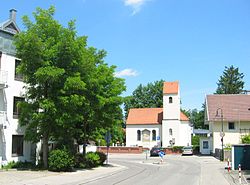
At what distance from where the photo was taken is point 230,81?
97.2 m

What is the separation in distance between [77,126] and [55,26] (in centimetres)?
870

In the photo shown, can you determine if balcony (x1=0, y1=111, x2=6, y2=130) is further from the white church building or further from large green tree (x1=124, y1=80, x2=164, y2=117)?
large green tree (x1=124, y1=80, x2=164, y2=117)

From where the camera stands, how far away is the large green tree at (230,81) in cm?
9606

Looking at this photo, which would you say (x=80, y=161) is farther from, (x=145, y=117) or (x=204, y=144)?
(x=145, y=117)

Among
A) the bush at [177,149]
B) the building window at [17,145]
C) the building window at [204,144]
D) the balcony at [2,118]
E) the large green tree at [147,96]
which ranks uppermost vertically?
the large green tree at [147,96]

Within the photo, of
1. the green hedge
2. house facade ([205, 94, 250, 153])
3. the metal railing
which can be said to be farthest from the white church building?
the metal railing

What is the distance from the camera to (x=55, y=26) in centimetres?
2611

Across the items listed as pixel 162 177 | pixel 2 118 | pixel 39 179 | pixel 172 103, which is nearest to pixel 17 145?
pixel 2 118

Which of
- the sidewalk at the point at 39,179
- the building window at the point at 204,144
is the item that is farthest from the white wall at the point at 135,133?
the sidewalk at the point at 39,179

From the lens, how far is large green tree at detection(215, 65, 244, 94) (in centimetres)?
9606

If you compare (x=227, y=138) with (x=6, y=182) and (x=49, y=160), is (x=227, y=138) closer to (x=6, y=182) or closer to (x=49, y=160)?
(x=49, y=160)

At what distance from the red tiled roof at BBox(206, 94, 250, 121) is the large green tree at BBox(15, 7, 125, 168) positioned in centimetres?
3416

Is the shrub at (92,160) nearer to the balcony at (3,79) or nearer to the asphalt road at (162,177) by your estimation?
the asphalt road at (162,177)

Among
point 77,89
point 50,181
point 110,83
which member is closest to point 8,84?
point 77,89
